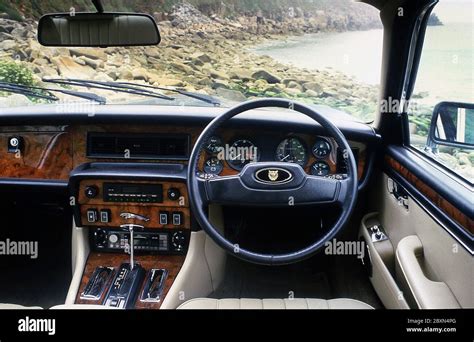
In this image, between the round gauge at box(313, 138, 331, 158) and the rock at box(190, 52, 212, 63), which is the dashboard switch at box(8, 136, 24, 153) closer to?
the rock at box(190, 52, 212, 63)

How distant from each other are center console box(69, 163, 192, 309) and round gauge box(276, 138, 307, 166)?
51cm

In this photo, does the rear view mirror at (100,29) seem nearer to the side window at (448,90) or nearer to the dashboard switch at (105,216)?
the dashboard switch at (105,216)

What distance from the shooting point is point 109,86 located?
9.04 ft

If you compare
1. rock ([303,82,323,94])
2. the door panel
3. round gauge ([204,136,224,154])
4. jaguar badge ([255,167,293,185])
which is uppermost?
rock ([303,82,323,94])

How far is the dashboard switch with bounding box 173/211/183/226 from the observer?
8.83ft

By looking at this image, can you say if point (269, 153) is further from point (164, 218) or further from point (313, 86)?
point (164, 218)

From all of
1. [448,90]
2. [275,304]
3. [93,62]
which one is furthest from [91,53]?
[448,90]

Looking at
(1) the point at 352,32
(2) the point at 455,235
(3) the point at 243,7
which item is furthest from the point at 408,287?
(3) the point at 243,7

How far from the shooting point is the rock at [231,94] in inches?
105

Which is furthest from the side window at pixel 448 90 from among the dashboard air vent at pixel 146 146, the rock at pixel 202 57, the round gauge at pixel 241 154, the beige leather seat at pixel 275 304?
the dashboard air vent at pixel 146 146

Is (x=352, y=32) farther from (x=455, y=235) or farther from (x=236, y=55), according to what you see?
(x=455, y=235)

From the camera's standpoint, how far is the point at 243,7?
2865 millimetres

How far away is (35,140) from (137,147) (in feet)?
1.88

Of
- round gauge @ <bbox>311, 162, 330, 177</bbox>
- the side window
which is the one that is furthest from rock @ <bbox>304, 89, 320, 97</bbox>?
the side window
